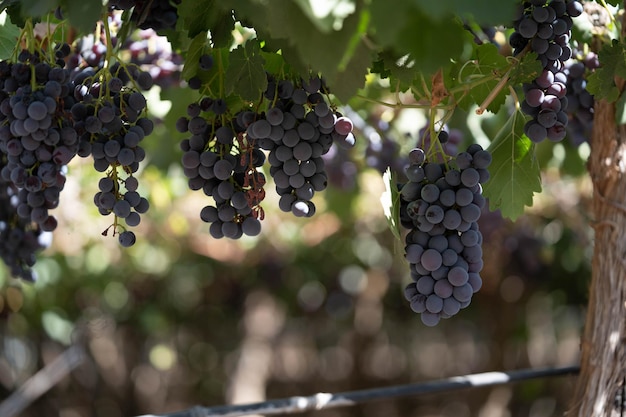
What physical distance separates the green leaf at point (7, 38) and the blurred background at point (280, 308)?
1231 mm

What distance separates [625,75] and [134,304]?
3523 millimetres

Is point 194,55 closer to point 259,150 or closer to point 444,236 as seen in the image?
point 259,150

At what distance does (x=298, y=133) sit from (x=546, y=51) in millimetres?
415

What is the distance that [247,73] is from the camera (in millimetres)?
1109

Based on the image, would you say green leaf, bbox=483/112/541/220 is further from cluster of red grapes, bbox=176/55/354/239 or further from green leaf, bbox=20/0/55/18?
green leaf, bbox=20/0/55/18

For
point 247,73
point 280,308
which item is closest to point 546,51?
point 247,73

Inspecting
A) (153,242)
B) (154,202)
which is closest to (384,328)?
(153,242)

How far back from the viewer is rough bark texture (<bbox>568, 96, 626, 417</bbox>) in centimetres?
139

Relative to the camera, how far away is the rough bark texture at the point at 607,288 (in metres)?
1.39

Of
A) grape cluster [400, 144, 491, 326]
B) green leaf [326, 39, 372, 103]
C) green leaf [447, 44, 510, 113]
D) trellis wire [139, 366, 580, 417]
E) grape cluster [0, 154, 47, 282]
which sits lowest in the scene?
trellis wire [139, 366, 580, 417]

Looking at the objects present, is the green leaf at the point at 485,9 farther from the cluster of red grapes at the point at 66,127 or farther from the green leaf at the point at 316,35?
the cluster of red grapes at the point at 66,127

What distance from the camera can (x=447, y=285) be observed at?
3.43ft

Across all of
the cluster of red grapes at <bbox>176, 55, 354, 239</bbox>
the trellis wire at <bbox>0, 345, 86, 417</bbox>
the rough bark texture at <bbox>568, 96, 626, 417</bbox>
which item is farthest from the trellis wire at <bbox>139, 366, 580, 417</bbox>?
the trellis wire at <bbox>0, 345, 86, 417</bbox>

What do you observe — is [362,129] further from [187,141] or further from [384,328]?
[384,328]
